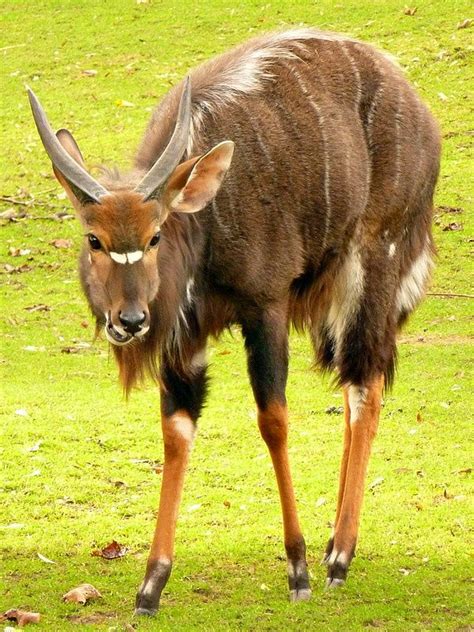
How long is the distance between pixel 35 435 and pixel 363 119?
277 centimetres

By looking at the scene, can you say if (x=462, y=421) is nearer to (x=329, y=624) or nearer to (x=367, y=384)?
(x=367, y=384)

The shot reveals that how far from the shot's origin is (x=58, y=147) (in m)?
4.99

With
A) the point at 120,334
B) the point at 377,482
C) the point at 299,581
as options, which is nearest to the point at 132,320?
the point at 120,334

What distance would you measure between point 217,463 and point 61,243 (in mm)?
4805

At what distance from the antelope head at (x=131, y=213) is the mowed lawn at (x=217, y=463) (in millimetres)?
1293

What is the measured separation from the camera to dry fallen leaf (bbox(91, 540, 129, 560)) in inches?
237

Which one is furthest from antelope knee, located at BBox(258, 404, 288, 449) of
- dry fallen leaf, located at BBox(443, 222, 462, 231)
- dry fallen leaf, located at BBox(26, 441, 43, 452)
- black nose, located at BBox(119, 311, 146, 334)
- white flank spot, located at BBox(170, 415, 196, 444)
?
dry fallen leaf, located at BBox(443, 222, 462, 231)

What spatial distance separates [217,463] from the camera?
7281 mm

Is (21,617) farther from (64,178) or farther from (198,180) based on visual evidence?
(198,180)

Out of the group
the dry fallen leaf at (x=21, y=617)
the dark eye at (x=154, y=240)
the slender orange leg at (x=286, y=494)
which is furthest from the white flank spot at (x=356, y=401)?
the dry fallen leaf at (x=21, y=617)

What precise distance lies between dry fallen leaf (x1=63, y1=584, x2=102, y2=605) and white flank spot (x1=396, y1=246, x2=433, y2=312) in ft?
6.67

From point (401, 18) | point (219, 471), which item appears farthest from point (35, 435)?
point (401, 18)

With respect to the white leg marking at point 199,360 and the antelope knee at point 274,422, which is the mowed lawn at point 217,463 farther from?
the white leg marking at point 199,360

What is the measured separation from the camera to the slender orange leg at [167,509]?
17.5 ft
